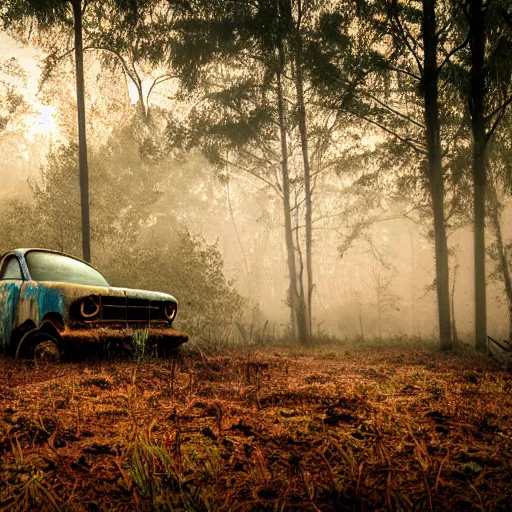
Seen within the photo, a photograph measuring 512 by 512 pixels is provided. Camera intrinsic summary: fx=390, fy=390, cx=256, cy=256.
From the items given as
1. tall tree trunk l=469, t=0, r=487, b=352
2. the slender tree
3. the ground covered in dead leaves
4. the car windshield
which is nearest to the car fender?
the car windshield

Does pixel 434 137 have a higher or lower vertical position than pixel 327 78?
lower

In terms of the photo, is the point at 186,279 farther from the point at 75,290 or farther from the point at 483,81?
the point at 483,81

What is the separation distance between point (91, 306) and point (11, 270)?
194cm

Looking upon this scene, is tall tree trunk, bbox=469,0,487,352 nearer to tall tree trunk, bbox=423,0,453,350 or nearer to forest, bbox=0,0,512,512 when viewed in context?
forest, bbox=0,0,512,512

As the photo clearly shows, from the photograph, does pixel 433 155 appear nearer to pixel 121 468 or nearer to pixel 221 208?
pixel 121 468

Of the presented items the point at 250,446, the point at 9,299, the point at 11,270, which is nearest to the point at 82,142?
the point at 11,270

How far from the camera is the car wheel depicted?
4504 millimetres

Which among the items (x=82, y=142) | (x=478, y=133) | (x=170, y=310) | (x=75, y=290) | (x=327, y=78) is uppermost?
(x=327, y=78)

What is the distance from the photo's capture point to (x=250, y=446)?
1919mm

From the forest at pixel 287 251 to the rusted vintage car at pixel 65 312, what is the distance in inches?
12.5

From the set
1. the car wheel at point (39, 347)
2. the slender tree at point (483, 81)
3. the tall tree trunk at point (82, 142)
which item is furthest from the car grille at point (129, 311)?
the slender tree at point (483, 81)

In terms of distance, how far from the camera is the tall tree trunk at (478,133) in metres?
9.57

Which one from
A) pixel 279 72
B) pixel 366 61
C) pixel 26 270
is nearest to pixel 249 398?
pixel 26 270

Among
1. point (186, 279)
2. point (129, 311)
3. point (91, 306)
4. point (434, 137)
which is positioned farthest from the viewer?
point (186, 279)
